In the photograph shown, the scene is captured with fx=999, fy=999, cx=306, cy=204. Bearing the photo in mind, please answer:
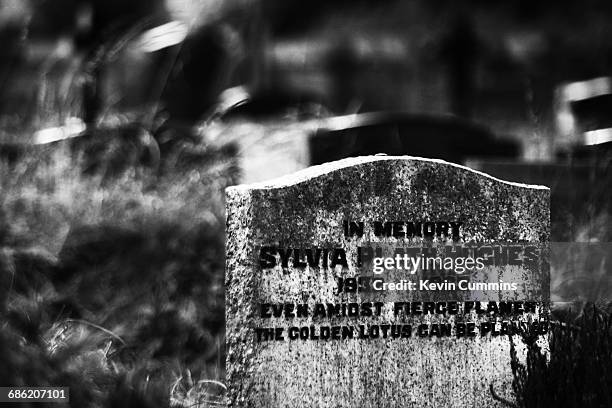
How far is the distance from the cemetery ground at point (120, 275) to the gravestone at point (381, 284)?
1.22 ft

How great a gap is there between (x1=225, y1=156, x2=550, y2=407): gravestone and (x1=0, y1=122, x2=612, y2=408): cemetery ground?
372mm

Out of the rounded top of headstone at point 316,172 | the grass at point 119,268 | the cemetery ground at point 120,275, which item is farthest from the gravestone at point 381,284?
the grass at point 119,268

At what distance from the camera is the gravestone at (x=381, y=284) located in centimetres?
339

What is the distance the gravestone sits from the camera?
11.1 feet

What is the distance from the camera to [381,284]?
11.5 ft

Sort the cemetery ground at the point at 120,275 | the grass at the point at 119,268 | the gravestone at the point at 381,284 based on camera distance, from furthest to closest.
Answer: the grass at the point at 119,268 < the cemetery ground at the point at 120,275 < the gravestone at the point at 381,284

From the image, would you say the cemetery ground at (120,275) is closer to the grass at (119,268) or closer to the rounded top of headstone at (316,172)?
the grass at (119,268)

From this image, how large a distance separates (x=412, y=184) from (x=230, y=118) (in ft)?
6.62

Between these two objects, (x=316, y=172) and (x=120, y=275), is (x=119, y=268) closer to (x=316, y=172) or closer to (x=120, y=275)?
(x=120, y=275)

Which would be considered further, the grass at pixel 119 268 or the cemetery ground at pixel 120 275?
the grass at pixel 119 268

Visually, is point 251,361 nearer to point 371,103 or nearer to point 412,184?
point 412,184

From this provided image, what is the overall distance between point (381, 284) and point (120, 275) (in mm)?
1252

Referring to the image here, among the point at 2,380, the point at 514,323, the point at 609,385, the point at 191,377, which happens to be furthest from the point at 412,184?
the point at 2,380

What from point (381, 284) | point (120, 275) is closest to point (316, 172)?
point (381, 284)
